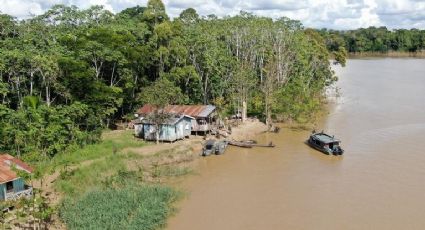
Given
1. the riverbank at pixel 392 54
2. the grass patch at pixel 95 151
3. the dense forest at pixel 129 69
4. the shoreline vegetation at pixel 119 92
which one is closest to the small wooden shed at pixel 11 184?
the shoreline vegetation at pixel 119 92

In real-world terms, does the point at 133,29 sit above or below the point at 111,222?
above

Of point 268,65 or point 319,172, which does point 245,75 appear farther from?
point 319,172

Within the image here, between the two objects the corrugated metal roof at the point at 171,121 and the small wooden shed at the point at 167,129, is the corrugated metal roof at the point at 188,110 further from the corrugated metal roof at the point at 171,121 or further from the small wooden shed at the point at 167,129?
the corrugated metal roof at the point at 171,121

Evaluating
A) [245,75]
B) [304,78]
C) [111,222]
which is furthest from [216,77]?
[111,222]

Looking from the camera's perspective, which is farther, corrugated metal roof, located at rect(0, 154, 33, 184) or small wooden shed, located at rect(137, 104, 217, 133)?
small wooden shed, located at rect(137, 104, 217, 133)

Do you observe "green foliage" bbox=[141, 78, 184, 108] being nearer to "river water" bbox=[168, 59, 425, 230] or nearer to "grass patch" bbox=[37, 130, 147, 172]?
"grass patch" bbox=[37, 130, 147, 172]

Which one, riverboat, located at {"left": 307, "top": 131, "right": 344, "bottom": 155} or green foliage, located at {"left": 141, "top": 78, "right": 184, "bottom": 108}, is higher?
green foliage, located at {"left": 141, "top": 78, "right": 184, "bottom": 108}

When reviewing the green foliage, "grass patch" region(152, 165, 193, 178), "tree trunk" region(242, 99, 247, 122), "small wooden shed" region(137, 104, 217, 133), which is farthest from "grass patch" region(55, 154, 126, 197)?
"tree trunk" region(242, 99, 247, 122)
